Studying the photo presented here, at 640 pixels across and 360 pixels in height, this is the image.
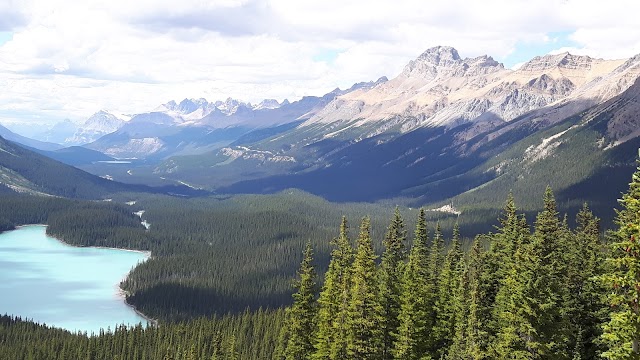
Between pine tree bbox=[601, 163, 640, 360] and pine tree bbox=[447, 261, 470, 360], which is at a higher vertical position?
pine tree bbox=[601, 163, 640, 360]

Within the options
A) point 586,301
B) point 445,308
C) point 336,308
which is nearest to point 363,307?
Result: point 336,308

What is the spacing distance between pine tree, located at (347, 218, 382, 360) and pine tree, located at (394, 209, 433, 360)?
2458 millimetres

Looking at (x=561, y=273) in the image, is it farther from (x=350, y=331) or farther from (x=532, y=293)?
(x=350, y=331)

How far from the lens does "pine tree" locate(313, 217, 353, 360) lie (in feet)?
180

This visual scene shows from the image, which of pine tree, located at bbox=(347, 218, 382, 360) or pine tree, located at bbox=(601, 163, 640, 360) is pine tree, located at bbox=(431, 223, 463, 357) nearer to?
pine tree, located at bbox=(347, 218, 382, 360)

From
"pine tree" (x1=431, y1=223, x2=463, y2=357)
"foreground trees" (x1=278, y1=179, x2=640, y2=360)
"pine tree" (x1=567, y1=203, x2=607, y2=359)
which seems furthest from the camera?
"pine tree" (x1=431, y1=223, x2=463, y2=357)

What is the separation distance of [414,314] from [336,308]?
23.8 feet

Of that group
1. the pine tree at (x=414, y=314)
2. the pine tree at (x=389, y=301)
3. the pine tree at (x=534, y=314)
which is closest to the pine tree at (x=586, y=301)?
the pine tree at (x=534, y=314)

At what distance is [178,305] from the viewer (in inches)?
7111

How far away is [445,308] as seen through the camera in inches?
2415

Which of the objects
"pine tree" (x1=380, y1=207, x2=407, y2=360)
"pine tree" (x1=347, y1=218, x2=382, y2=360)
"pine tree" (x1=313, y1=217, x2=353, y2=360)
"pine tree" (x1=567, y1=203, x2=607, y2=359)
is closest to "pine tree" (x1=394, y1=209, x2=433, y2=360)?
"pine tree" (x1=380, y1=207, x2=407, y2=360)

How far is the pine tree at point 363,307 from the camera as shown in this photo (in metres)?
53.2

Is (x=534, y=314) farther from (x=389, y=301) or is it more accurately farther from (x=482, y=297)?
(x=389, y=301)

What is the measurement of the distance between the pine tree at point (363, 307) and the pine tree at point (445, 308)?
7485mm
